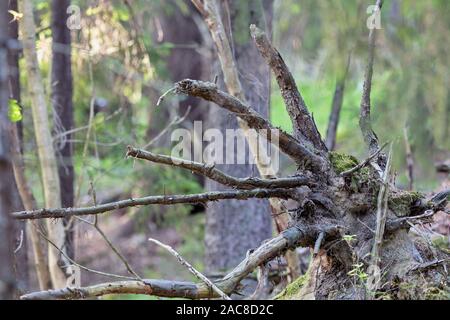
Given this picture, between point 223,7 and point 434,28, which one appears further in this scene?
point 434,28

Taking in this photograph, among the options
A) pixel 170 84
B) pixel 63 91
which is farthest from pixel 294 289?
pixel 170 84

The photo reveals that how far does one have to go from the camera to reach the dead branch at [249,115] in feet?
13.7

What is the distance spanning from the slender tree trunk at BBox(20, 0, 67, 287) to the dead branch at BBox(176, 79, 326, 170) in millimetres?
3086

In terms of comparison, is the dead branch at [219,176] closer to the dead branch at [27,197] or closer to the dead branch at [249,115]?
the dead branch at [249,115]

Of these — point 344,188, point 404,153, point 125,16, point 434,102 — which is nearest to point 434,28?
point 434,102

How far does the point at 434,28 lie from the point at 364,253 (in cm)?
528

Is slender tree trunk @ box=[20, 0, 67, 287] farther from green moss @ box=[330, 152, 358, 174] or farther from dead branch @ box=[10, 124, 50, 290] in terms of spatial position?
green moss @ box=[330, 152, 358, 174]

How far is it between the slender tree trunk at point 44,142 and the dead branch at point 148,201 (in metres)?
2.90

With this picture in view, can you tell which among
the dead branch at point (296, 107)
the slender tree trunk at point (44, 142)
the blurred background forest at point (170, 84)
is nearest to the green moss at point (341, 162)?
the dead branch at point (296, 107)

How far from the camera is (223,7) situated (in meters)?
7.67
